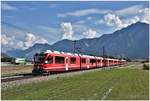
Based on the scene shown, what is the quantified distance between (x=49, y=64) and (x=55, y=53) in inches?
103

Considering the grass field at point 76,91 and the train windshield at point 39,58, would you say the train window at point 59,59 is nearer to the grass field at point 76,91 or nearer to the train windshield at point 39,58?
the train windshield at point 39,58

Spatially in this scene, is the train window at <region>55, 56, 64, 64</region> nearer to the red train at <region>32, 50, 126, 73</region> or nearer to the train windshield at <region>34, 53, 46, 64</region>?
the red train at <region>32, 50, 126, 73</region>

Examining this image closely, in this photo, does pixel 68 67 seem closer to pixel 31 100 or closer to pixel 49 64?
pixel 49 64

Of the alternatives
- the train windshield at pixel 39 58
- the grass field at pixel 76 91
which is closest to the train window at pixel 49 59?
the train windshield at pixel 39 58

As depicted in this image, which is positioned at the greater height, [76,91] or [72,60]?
[72,60]

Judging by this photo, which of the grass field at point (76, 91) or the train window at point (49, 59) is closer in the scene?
the grass field at point (76, 91)

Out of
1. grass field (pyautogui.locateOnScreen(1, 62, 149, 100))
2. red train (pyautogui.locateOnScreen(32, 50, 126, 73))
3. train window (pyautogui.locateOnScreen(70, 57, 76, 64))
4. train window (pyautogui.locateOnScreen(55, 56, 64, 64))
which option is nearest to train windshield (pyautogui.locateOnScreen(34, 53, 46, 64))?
red train (pyautogui.locateOnScreen(32, 50, 126, 73))

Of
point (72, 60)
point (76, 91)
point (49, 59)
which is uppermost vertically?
point (72, 60)

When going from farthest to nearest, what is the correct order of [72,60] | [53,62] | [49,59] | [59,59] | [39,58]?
1. [72,60]
2. [59,59]
3. [53,62]
4. [39,58]
5. [49,59]

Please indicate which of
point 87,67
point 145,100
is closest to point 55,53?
point 87,67

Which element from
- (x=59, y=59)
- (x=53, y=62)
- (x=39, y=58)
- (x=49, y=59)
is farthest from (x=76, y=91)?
(x=59, y=59)

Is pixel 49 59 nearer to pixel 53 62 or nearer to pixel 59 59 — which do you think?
pixel 53 62

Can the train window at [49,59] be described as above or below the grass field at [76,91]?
above

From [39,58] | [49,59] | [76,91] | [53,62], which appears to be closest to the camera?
[76,91]
